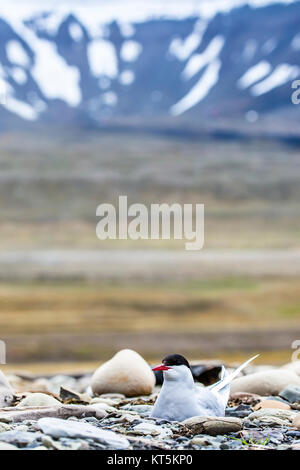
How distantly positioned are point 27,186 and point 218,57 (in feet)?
179

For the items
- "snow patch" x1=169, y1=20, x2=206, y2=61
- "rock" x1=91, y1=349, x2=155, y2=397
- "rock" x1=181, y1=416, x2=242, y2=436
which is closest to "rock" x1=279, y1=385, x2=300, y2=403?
"rock" x1=91, y1=349, x2=155, y2=397

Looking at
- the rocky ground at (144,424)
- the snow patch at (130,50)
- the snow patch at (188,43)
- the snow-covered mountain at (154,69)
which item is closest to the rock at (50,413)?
the rocky ground at (144,424)

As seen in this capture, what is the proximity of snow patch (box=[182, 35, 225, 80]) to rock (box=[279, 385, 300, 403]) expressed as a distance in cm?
9670

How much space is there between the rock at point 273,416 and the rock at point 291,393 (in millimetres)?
579

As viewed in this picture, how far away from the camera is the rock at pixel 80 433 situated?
3.09 m

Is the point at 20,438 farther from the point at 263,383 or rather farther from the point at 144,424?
the point at 263,383

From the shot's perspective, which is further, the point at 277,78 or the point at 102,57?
the point at 102,57

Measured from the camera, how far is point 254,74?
302 feet

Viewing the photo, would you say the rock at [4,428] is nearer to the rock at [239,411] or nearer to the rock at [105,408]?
the rock at [105,408]

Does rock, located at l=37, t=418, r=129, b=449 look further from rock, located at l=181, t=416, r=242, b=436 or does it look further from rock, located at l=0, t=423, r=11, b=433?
rock, located at l=181, t=416, r=242, b=436

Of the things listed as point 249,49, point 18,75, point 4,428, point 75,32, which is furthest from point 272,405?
point 75,32

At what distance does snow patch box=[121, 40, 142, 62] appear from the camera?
108 m

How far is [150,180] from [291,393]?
52.5 metres

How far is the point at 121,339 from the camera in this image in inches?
709
